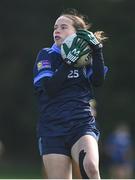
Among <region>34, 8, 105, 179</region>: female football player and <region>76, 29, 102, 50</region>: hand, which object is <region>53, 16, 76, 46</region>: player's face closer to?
<region>34, 8, 105, 179</region>: female football player

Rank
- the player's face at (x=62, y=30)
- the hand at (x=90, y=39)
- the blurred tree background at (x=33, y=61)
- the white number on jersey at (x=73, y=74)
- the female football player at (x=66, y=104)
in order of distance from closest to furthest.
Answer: the female football player at (x=66, y=104) < the white number on jersey at (x=73, y=74) < the hand at (x=90, y=39) < the player's face at (x=62, y=30) < the blurred tree background at (x=33, y=61)

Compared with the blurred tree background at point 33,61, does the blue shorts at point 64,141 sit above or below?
below

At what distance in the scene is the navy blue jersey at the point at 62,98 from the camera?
23.9 feet

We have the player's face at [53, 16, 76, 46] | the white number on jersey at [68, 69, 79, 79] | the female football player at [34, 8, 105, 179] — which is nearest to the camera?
the female football player at [34, 8, 105, 179]

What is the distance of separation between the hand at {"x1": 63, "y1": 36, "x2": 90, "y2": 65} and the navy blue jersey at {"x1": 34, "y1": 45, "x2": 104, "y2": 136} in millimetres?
77

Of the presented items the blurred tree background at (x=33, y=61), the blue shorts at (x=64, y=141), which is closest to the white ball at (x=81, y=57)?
the blue shorts at (x=64, y=141)

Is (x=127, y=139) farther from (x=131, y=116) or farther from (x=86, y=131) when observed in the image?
(x=86, y=131)

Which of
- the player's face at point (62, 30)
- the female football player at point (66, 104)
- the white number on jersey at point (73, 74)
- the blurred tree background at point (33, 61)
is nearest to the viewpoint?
the female football player at point (66, 104)

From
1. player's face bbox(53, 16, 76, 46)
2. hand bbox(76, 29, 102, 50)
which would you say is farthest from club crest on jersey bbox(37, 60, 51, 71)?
hand bbox(76, 29, 102, 50)

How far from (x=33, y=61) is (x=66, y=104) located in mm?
17638

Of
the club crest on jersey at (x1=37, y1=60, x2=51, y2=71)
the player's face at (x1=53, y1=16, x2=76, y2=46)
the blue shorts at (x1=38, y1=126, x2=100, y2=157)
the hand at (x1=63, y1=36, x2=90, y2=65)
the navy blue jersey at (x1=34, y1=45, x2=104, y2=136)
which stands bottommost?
the blue shorts at (x1=38, y1=126, x2=100, y2=157)

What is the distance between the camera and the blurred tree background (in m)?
25.1

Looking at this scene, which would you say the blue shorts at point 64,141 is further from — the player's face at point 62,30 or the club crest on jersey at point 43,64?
the player's face at point 62,30

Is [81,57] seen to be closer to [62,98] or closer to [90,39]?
[90,39]
